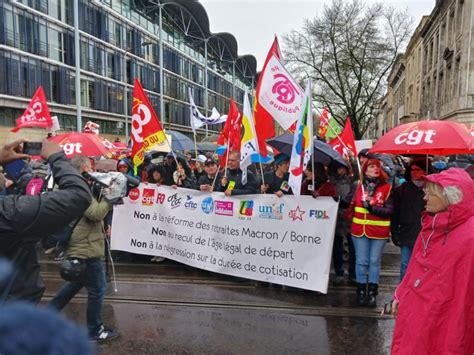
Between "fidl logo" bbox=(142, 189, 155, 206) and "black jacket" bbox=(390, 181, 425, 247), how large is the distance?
11.3ft

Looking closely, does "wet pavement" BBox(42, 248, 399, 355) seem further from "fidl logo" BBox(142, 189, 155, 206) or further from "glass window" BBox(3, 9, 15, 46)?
"glass window" BBox(3, 9, 15, 46)

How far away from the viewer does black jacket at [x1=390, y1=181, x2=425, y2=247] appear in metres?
4.63

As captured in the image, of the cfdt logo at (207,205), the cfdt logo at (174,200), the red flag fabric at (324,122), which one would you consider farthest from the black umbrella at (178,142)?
the cfdt logo at (207,205)

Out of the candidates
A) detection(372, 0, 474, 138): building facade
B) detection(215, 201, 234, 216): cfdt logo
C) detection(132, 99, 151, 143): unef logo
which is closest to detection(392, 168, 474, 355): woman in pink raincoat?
detection(215, 201, 234, 216): cfdt logo

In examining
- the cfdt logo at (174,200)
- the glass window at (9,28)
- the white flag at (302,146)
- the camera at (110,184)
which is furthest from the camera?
the glass window at (9,28)

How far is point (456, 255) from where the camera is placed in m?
2.41

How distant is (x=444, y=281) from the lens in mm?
2436

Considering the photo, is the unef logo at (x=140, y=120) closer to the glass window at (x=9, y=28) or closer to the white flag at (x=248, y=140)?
the white flag at (x=248, y=140)

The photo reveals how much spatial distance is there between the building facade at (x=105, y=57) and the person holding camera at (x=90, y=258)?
19.3 meters

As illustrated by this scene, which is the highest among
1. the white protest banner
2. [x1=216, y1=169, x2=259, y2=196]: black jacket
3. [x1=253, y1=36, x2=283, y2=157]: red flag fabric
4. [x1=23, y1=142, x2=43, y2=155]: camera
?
[x1=253, y1=36, x2=283, y2=157]: red flag fabric

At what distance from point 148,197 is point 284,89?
2.65m

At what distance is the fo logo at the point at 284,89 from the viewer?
5.35m

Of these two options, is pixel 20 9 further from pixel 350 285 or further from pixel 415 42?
pixel 415 42

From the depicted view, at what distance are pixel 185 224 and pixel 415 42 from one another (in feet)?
151
